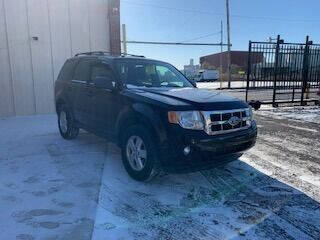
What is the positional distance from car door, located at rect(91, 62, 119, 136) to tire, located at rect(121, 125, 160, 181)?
56 cm

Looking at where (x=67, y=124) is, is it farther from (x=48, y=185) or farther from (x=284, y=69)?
(x=284, y=69)

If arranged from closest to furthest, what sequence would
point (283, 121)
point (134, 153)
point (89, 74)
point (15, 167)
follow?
point (134, 153) < point (15, 167) < point (89, 74) < point (283, 121)

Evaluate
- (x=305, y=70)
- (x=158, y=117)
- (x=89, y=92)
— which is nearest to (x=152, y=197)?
(x=158, y=117)

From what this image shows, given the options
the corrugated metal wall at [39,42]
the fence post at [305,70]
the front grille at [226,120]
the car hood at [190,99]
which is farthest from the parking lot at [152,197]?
the fence post at [305,70]

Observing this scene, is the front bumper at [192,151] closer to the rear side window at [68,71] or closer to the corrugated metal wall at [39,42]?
the rear side window at [68,71]

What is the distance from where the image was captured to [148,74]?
6008 mm

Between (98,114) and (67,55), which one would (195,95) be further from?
(67,55)

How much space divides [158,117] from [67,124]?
3.55m

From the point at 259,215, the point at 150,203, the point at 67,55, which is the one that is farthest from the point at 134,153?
the point at 67,55

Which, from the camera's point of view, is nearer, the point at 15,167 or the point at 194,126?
the point at 194,126

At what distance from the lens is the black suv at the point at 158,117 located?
445cm

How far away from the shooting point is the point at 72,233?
140 inches

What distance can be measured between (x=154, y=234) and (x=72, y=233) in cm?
86

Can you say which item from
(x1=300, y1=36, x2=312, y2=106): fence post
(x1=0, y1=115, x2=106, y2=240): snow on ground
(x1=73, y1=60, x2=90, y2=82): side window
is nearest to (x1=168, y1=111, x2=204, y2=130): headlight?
(x1=0, y1=115, x2=106, y2=240): snow on ground
